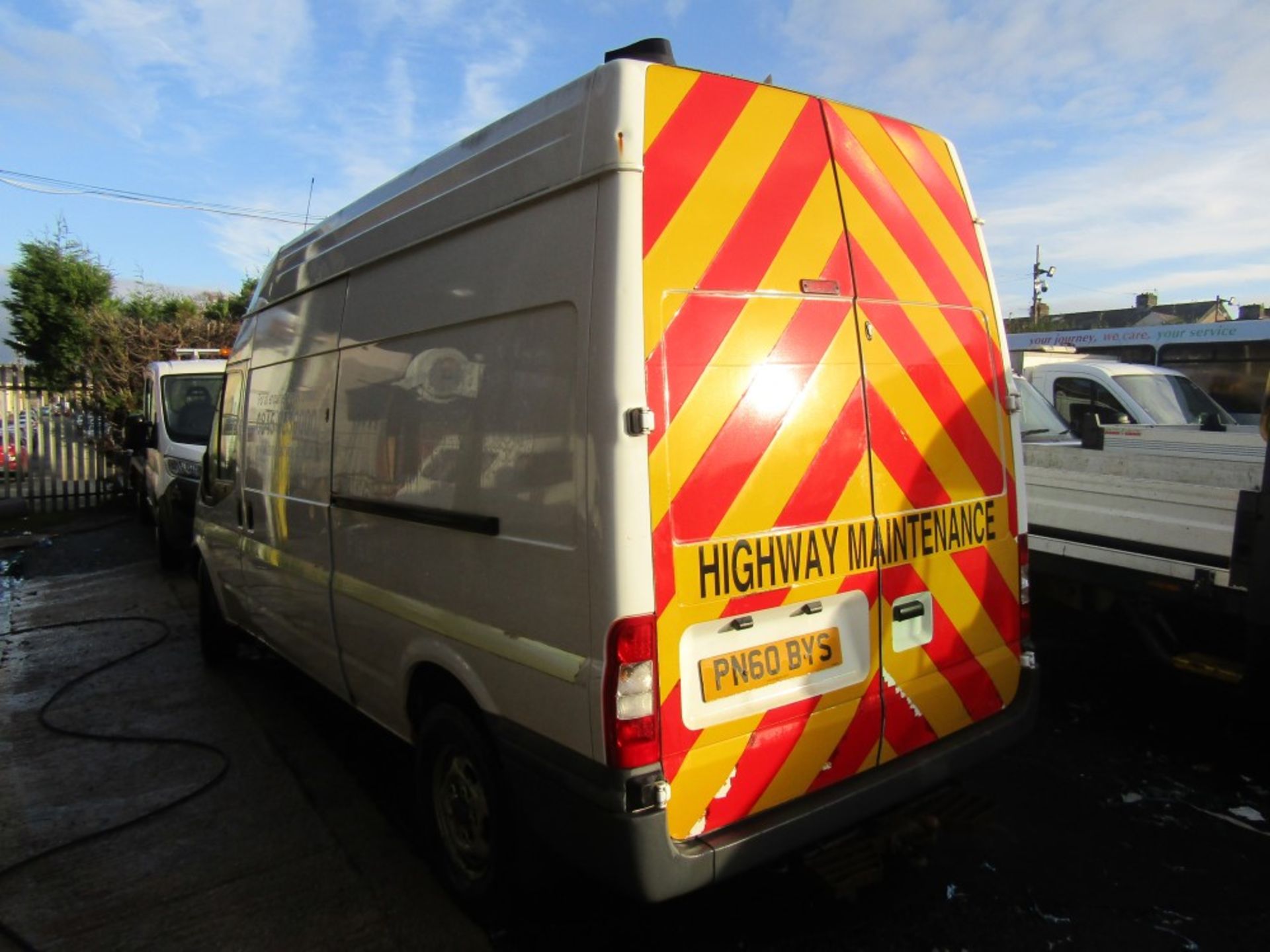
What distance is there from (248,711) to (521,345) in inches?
151

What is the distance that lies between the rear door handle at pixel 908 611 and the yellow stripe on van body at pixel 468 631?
120cm

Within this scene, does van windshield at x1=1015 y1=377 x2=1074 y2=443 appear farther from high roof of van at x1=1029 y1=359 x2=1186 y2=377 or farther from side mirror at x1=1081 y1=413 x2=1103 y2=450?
high roof of van at x1=1029 y1=359 x2=1186 y2=377

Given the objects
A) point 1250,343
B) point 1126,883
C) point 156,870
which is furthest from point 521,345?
point 1250,343

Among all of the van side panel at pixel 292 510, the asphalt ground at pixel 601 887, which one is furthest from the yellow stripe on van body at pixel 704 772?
the van side panel at pixel 292 510

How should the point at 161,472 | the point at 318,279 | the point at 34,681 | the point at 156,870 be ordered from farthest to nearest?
the point at 161,472 < the point at 34,681 < the point at 318,279 < the point at 156,870

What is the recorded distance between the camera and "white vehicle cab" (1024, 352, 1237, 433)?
9.09m

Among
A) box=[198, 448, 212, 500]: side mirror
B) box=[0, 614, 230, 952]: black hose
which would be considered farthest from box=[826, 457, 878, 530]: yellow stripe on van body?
box=[198, 448, 212, 500]: side mirror

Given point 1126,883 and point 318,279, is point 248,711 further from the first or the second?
point 1126,883

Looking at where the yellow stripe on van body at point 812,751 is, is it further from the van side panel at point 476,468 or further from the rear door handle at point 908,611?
the van side panel at point 476,468

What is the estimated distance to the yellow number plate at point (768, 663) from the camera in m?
2.49

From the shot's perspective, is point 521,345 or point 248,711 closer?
point 521,345

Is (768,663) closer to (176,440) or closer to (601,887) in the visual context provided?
Result: (601,887)

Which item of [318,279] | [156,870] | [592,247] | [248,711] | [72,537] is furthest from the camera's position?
[72,537]

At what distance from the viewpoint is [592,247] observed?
7.88 ft
